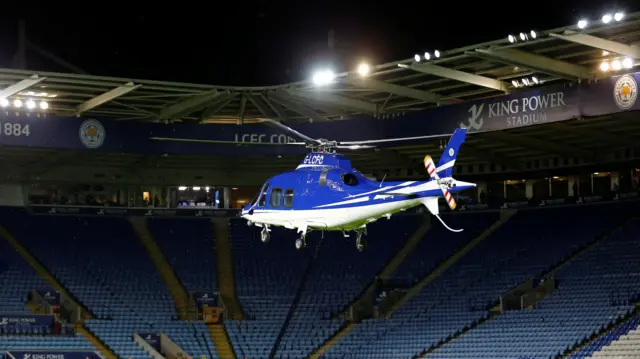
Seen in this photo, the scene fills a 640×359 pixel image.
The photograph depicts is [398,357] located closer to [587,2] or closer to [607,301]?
[607,301]

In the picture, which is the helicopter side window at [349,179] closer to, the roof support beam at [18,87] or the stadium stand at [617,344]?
the stadium stand at [617,344]

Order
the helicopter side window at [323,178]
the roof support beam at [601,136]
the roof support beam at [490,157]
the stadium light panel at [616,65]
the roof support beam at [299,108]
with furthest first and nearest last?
1. the roof support beam at [490,157]
2. the roof support beam at [299,108]
3. the roof support beam at [601,136]
4. the stadium light panel at [616,65]
5. the helicopter side window at [323,178]

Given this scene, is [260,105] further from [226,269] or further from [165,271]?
[165,271]

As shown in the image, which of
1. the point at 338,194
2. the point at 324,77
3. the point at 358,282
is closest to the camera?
the point at 338,194

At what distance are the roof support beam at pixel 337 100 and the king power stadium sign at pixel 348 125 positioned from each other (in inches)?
22.6

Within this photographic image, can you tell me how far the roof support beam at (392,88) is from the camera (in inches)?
1446

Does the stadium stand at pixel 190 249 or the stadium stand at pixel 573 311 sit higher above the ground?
the stadium stand at pixel 190 249

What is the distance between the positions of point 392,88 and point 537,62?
600 centimetres

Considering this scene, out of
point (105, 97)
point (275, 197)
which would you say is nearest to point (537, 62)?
point (275, 197)

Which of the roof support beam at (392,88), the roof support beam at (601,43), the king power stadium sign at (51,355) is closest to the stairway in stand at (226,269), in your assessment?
the king power stadium sign at (51,355)

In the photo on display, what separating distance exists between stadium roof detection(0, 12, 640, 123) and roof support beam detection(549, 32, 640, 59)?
0.03 m

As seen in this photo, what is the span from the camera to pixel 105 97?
125 feet

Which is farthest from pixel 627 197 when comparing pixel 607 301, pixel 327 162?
pixel 327 162

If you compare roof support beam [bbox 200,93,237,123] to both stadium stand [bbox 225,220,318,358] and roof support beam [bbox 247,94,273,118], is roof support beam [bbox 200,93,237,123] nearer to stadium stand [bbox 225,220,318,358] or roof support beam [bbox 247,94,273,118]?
roof support beam [bbox 247,94,273,118]
